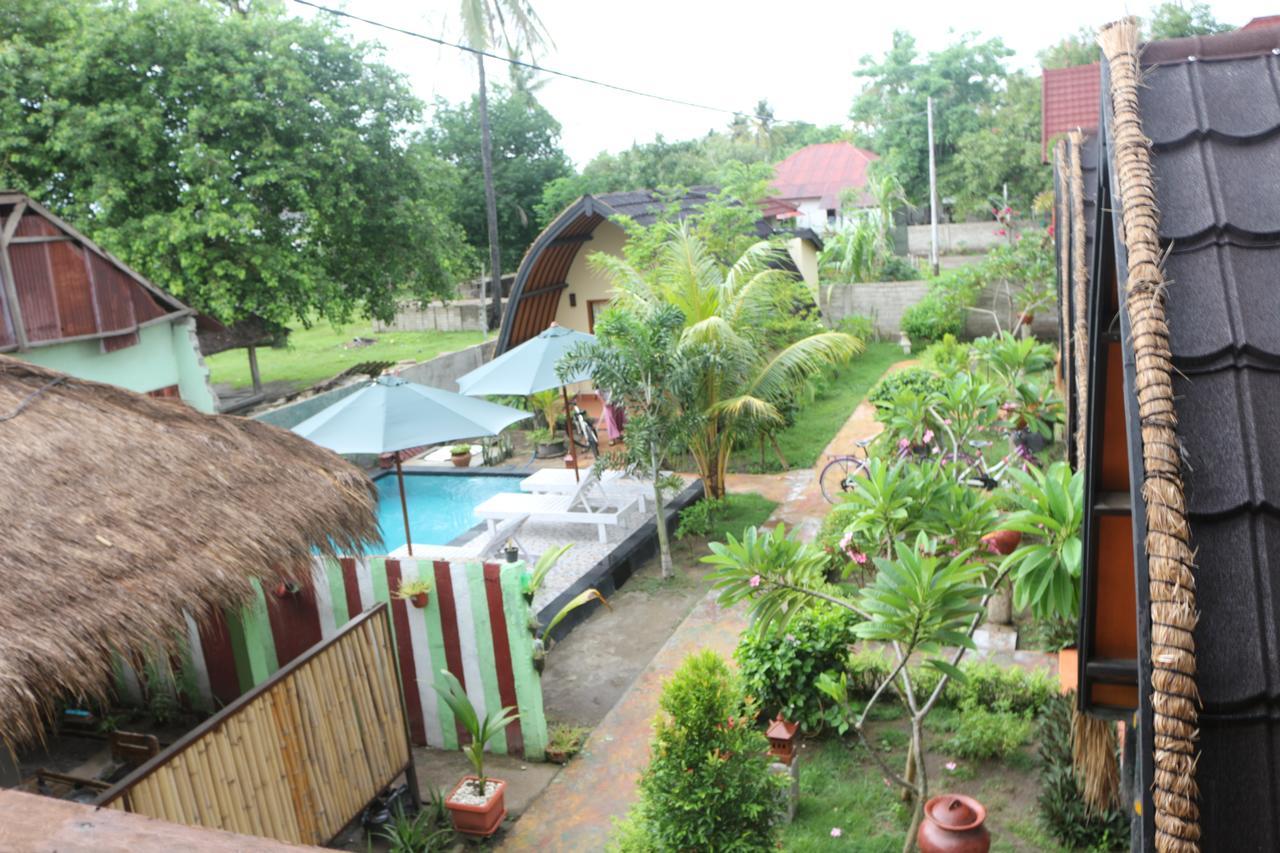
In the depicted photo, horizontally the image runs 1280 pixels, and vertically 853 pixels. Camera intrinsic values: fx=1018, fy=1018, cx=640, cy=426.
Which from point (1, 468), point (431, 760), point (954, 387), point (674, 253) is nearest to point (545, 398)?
point (674, 253)

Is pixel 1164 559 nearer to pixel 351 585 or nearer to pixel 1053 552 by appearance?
pixel 1053 552

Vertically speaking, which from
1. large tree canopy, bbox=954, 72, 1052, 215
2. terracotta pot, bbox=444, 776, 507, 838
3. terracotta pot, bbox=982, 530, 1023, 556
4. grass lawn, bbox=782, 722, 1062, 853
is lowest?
grass lawn, bbox=782, 722, 1062, 853

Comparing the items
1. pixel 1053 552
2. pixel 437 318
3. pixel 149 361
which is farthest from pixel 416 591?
pixel 437 318

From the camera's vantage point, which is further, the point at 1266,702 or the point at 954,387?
the point at 954,387

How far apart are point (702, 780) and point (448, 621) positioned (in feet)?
7.75

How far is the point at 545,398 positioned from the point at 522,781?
939 cm

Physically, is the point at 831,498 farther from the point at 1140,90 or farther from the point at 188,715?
the point at 1140,90

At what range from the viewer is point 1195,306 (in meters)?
1.37

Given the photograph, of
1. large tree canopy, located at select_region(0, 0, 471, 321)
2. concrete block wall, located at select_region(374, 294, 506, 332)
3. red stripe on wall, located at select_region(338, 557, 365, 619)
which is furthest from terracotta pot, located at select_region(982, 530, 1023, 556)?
concrete block wall, located at select_region(374, 294, 506, 332)

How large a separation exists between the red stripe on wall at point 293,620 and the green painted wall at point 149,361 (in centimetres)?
747

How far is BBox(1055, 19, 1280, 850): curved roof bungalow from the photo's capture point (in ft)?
3.72

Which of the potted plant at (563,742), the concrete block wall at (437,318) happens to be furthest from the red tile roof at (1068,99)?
the concrete block wall at (437,318)

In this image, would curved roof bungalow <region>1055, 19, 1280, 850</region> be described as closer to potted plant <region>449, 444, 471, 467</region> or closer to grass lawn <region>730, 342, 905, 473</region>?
grass lawn <region>730, 342, 905, 473</region>

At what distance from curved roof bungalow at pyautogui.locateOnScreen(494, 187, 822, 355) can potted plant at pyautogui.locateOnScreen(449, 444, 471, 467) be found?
7.55ft
